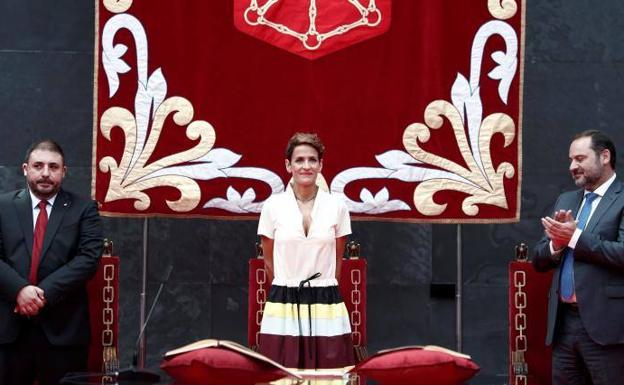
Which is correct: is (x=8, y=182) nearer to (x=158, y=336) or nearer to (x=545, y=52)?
(x=158, y=336)

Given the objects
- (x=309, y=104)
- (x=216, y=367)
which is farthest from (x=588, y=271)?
(x=216, y=367)

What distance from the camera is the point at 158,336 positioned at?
5828 mm

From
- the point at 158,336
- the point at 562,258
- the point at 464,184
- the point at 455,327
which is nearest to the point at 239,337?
the point at 158,336

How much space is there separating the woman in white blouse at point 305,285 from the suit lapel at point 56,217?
97 cm

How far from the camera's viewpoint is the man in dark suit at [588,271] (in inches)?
169

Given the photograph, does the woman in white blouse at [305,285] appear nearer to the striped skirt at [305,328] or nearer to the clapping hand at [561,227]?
the striped skirt at [305,328]

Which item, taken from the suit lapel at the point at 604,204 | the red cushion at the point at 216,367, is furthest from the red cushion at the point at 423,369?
the suit lapel at the point at 604,204

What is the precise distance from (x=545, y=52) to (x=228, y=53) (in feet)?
6.06

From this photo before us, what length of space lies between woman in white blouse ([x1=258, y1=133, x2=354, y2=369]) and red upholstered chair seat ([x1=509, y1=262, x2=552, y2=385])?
856mm

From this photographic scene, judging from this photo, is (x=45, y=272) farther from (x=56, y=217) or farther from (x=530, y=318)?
(x=530, y=318)

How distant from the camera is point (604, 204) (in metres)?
4.46

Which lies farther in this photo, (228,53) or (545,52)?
(545,52)

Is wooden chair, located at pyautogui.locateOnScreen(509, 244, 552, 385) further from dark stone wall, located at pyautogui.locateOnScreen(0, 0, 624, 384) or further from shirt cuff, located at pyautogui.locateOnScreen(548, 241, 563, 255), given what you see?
dark stone wall, located at pyautogui.locateOnScreen(0, 0, 624, 384)

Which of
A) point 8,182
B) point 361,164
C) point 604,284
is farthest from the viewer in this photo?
point 8,182
